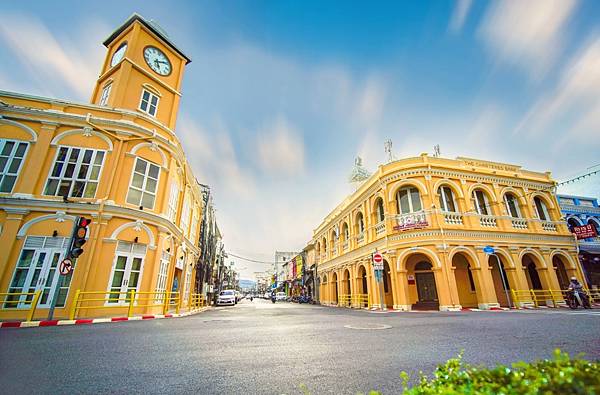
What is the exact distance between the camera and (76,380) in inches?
130

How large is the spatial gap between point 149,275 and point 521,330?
14.0 m

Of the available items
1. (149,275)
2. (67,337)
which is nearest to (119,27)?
(149,275)

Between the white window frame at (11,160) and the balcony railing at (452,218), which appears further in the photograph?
the balcony railing at (452,218)

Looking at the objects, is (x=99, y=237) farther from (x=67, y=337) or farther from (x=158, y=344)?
(x=158, y=344)

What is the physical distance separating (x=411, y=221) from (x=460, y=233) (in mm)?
2897

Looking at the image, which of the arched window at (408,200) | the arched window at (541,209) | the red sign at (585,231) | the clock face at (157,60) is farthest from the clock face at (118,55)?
the red sign at (585,231)

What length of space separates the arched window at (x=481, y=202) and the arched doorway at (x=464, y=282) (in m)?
3.41

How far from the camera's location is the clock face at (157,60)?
1611 centimetres

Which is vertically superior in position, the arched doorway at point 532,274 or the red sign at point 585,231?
the red sign at point 585,231

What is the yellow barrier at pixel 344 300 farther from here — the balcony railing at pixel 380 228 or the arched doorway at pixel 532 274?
the arched doorway at pixel 532 274

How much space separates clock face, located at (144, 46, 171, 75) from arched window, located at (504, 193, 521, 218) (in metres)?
24.9

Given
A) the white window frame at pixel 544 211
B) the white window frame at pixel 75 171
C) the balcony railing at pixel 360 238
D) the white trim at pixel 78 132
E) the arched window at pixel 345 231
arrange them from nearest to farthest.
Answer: the white window frame at pixel 75 171 → the white trim at pixel 78 132 → the white window frame at pixel 544 211 → the balcony railing at pixel 360 238 → the arched window at pixel 345 231

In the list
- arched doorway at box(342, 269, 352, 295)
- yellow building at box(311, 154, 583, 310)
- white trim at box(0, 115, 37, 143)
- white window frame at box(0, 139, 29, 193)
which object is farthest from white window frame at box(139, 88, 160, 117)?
arched doorway at box(342, 269, 352, 295)

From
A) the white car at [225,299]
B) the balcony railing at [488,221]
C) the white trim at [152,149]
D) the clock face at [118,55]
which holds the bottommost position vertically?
the white car at [225,299]
